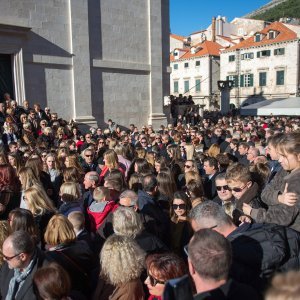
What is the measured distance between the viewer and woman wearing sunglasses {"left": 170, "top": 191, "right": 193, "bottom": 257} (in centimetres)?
399

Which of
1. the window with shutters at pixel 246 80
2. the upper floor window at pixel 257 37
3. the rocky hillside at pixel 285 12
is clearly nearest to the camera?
the upper floor window at pixel 257 37

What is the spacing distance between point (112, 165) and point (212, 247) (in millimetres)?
4324

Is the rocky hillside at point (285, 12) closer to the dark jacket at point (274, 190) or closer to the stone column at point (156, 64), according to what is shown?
the stone column at point (156, 64)

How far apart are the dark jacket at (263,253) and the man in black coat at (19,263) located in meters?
1.66

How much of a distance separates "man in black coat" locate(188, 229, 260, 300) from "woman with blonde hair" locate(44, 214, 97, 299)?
4.71ft

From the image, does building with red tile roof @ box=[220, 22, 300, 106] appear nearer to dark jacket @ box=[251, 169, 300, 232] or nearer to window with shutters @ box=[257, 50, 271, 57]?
window with shutters @ box=[257, 50, 271, 57]

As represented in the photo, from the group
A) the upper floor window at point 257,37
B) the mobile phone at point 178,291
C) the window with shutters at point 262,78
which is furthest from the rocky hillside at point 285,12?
the mobile phone at point 178,291

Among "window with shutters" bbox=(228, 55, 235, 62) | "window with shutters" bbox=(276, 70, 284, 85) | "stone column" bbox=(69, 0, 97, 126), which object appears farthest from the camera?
"window with shutters" bbox=(228, 55, 235, 62)

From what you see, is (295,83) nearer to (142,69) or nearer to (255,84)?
(255,84)

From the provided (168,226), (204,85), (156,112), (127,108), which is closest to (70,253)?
(168,226)

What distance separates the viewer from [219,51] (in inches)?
1927

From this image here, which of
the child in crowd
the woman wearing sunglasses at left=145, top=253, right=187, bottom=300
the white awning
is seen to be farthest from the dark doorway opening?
the white awning

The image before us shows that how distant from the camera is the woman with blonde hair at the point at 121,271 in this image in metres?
2.63

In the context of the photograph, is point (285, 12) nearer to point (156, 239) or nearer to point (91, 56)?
point (91, 56)
